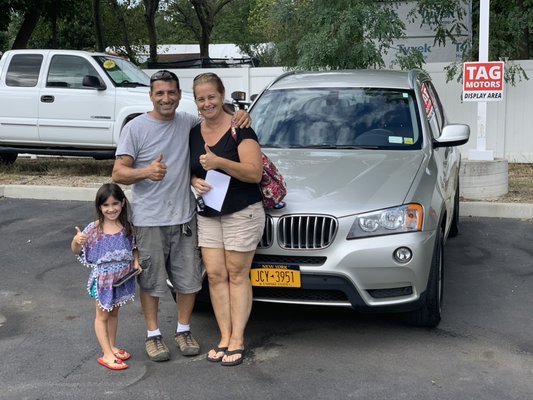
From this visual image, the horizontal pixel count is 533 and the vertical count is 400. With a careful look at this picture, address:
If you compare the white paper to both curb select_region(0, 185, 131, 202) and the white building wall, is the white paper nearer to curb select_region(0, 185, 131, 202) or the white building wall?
curb select_region(0, 185, 131, 202)

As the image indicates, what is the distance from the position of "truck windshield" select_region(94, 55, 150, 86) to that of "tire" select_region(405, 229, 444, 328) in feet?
24.3

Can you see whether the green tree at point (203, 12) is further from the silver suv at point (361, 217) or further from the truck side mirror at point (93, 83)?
the silver suv at point (361, 217)

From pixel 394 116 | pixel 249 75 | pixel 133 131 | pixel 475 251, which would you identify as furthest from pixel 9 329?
pixel 249 75

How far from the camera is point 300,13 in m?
11.1

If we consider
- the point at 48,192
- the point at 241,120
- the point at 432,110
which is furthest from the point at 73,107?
the point at 241,120

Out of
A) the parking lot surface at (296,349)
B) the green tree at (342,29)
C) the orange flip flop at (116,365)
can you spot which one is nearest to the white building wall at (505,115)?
the green tree at (342,29)

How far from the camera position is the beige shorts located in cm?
418

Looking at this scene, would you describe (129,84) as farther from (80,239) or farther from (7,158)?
(80,239)

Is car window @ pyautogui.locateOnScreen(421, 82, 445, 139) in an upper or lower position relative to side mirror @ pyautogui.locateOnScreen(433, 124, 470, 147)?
upper

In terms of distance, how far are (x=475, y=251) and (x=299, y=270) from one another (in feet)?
10.7

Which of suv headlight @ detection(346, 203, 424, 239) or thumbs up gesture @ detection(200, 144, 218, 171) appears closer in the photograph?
thumbs up gesture @ detection(200, 144, 218, 171)

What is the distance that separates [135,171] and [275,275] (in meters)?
1.08

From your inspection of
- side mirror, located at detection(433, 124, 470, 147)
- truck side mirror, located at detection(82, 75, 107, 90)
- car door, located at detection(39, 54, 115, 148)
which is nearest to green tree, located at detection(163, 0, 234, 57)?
car door, located at detection(39, 54, 115, 148)

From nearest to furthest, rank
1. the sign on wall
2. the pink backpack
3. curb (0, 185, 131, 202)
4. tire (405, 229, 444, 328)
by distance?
the pink backpack → tire (405, 229, 444, 328) → the sign on wall → curb (0, 185, 131, 202)
